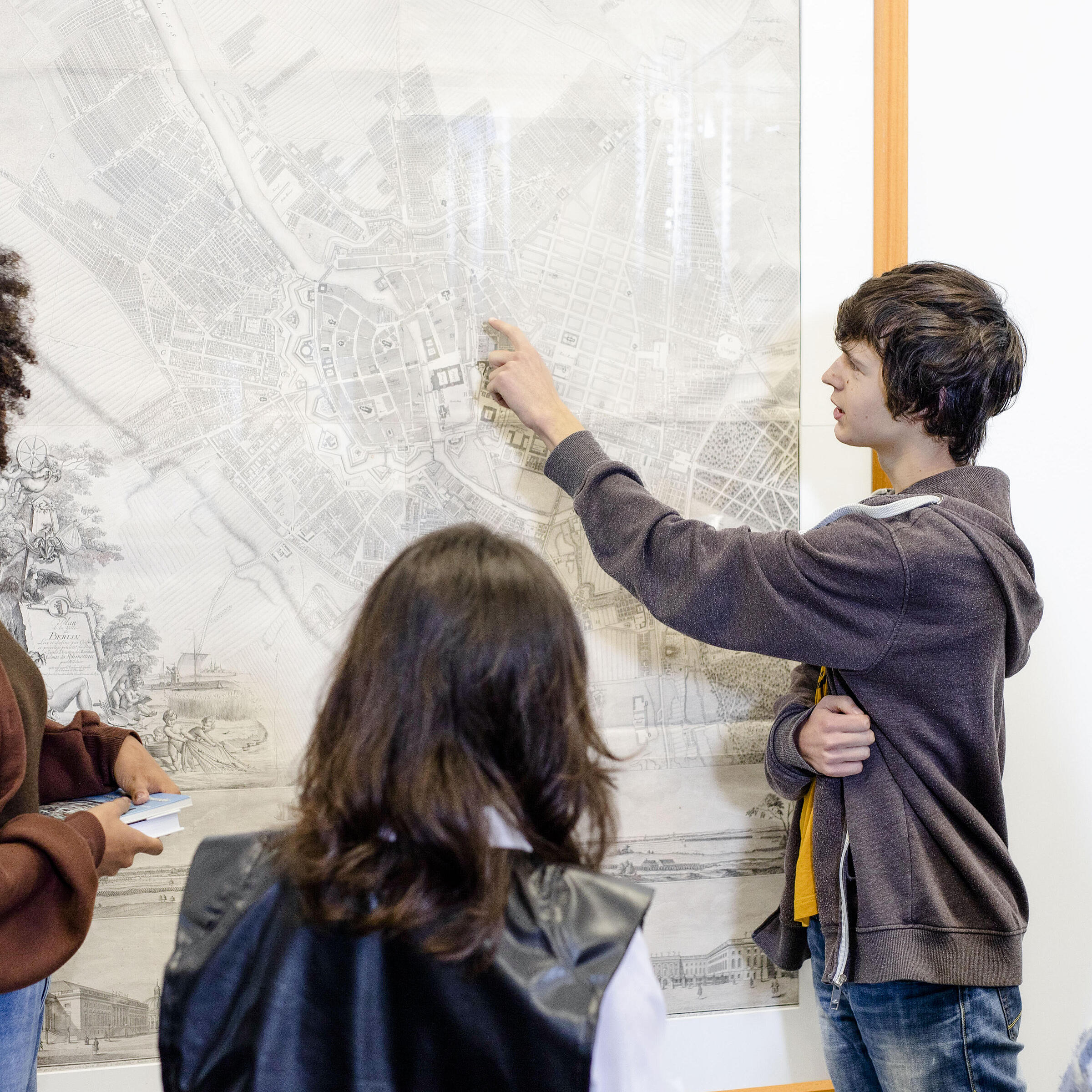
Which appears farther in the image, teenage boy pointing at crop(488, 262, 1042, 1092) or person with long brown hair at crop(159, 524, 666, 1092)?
teenage boy pointing at crop(488, 262, 1042, 1092)

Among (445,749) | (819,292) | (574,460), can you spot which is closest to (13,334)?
(574,460)

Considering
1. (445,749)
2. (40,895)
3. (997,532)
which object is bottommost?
(40,895)

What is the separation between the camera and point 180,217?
1467 millimetres

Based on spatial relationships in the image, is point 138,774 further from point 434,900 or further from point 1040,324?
point 1040,324

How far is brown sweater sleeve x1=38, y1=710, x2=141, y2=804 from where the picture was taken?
1.33m

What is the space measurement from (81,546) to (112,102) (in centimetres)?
71

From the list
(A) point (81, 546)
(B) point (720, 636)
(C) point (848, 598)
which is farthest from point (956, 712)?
(A) point (81, 546)

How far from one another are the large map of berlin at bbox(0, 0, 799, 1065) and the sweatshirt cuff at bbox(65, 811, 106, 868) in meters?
0.39

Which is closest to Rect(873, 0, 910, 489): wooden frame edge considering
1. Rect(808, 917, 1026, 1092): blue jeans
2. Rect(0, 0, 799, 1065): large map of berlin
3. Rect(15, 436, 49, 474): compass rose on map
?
Rect(0, 0, 799, 1065): large map of berlin

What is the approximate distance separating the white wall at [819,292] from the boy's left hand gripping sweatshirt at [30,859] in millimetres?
1069

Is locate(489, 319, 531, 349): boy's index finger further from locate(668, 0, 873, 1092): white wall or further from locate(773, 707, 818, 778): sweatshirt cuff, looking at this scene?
locate(773, 707, 818, 778): sweatshirt cuff

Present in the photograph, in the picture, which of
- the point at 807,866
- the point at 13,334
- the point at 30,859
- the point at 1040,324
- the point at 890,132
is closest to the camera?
the point at 30,859

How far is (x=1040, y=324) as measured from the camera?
1.76 metres

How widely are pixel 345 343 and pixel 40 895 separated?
912 millimetres
